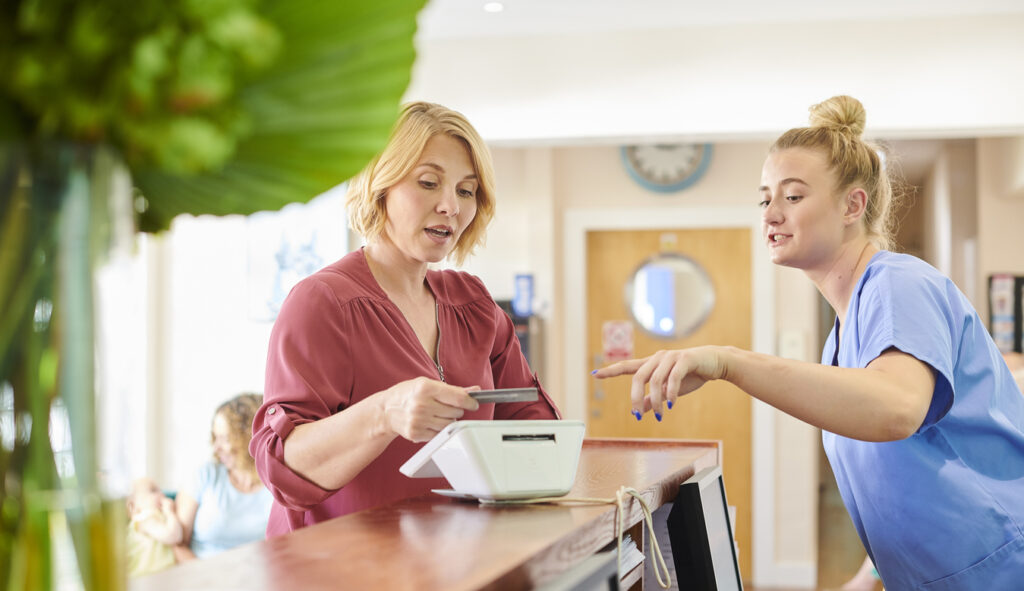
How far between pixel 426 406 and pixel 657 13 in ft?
11.2

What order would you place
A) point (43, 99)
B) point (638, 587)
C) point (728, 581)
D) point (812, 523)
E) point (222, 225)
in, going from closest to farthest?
point (43, 99) → point (638, 587) → point (728, 581) → point (222, 225) → point (812, 523)

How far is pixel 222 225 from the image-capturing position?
4652 millimetres

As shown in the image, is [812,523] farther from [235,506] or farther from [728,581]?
[728,581]

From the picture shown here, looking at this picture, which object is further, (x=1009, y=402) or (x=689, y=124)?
(x=689, y=124)

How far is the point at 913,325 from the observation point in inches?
49.8

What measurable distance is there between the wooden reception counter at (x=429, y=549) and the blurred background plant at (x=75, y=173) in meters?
0.24

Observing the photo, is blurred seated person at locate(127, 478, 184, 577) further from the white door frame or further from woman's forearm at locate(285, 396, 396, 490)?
the white door frame

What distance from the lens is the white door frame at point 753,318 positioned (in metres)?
5.34

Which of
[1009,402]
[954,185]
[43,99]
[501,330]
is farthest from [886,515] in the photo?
[954,185]

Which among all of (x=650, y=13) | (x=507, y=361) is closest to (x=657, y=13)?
(x=650, y=13)

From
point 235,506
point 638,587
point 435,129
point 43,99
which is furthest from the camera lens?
point 235,506

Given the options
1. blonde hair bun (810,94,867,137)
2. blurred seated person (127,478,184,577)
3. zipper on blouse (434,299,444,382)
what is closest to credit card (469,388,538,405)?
zipper on blouse (434,299,444,382)

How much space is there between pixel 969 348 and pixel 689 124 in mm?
2919

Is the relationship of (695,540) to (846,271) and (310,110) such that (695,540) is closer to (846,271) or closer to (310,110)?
(846,271)
